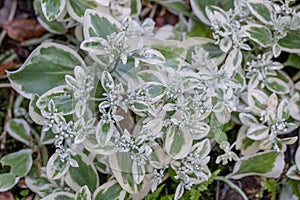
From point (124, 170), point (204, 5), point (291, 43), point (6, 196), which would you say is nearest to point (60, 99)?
point (124, 170)

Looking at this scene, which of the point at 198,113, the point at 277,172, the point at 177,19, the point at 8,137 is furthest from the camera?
the point at 177,19

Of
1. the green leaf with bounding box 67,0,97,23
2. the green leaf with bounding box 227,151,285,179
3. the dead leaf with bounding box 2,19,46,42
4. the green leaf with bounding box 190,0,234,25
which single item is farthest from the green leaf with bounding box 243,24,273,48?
the dead leaf with bounding box 2,19,46,42

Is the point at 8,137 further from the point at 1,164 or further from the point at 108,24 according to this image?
the point at 108,24

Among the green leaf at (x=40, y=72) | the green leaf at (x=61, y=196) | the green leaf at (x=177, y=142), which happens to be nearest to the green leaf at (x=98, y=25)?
the green leaf at (x=40, y=72)

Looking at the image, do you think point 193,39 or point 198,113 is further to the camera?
point 193,39

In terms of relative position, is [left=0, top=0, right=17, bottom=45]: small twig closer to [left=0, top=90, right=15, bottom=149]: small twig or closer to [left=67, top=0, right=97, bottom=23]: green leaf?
[left=0, top=90, right=15, bottom=149]: small twig

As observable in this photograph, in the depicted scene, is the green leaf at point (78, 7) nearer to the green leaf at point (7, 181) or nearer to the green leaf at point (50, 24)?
the green leaf at point (50, 24)

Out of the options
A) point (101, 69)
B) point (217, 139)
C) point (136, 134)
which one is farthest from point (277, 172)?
point (101, 69)
